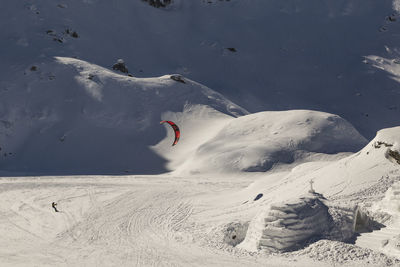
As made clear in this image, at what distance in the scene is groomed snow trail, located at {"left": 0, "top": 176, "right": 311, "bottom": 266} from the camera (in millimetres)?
12423

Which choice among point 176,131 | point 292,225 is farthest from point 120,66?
point 292,225

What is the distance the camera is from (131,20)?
2031 inches

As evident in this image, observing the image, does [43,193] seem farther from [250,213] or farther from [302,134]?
[302,134]

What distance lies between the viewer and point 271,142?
97.0 ft

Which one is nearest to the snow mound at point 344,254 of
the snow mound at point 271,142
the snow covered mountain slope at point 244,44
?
the snow mound at point 271,142

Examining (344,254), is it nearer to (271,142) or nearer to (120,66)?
(271,142)

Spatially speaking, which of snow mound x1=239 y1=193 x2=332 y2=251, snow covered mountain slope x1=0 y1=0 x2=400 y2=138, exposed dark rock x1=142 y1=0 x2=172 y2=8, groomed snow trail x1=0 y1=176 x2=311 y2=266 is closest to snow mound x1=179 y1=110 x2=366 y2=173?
groomed snow trail x1=0 y1=176 x2=311 y2=266

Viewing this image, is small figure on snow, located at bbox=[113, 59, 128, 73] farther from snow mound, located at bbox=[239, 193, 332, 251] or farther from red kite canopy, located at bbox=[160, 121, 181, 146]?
snow mound, located at bbox=[239, 193, 332, 251]

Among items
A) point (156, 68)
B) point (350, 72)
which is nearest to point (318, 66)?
point (350, 72)

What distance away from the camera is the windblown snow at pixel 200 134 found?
13000 millimetres

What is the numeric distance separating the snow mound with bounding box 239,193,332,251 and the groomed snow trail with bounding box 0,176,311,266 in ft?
1.89

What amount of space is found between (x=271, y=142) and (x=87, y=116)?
1385 centimetres

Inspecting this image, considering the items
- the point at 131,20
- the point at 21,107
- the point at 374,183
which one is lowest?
the point at 374,183

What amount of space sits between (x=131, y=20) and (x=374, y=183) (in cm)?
4157
